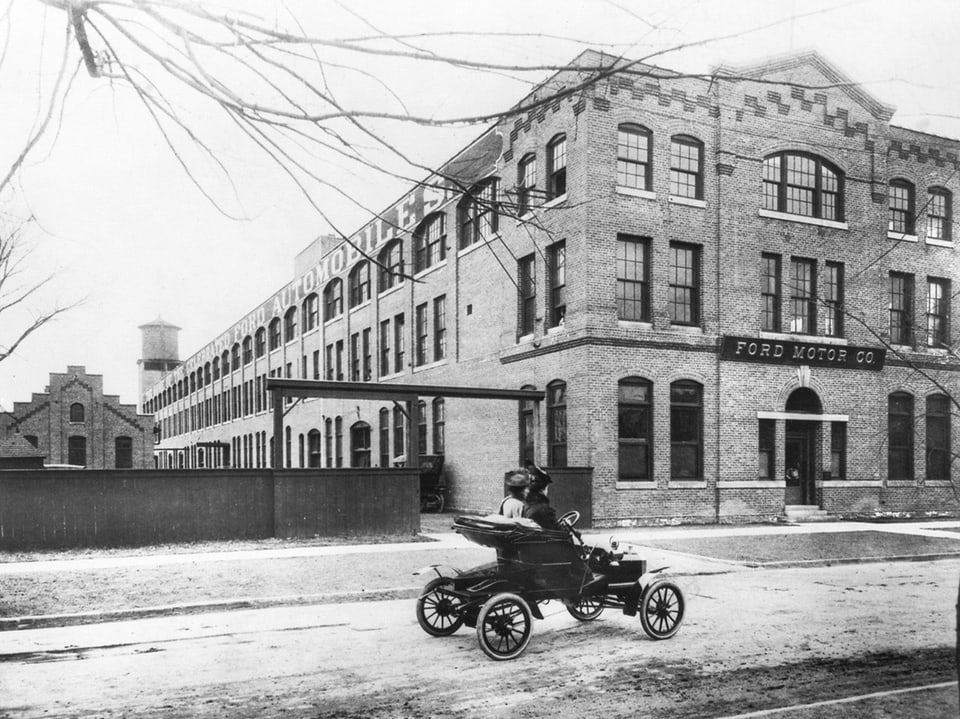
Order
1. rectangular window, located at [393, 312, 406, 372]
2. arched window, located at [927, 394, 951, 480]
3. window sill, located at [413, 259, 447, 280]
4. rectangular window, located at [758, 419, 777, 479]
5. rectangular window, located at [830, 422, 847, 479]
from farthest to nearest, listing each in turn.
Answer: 1. rectangular window, located at [393, 312, 406, 372]
2. window sill, located at [413, 259, 447, 280]
3. arched window, located at [927, 394, 951, 480]
4. rectangular window, located at [830, 422, 847, 479]
5. rectangular window, located at [758, 419, 777, 479]

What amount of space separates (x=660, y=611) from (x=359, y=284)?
100.0ft

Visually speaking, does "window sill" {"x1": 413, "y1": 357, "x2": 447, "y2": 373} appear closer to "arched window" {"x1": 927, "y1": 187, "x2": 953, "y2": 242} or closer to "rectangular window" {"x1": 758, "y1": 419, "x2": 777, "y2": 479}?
"rectangular window" {"x1": 758, "y1": 419, "x2": 777, "y2": 479}

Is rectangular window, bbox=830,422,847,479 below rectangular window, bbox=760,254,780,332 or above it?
below

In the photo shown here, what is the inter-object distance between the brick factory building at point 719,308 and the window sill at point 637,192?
2.6 inches

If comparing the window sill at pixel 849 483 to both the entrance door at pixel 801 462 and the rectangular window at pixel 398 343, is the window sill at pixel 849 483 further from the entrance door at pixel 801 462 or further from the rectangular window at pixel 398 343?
the rectangular window at pixel 398 343

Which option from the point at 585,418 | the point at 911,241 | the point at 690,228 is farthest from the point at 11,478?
the point at 911,241

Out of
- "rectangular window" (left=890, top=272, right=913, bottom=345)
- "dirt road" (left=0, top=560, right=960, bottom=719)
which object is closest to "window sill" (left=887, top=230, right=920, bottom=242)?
"rectangular window" (left=890, top=272, right=913, bottom=345)

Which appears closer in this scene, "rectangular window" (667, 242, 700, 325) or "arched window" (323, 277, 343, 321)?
"rectangular window" (667, 242, 700, 325)

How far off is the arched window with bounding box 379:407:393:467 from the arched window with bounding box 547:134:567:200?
44.1ft

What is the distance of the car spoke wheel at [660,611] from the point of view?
824cm

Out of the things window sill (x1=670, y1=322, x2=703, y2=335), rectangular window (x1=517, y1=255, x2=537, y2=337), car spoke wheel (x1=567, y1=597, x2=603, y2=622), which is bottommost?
car spoke wheel (x1=567, y1=597, x2=603, y2=622)

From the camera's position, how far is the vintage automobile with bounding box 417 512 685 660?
7594 mm

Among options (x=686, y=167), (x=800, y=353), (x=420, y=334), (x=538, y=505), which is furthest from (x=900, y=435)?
(x=538, y=505)

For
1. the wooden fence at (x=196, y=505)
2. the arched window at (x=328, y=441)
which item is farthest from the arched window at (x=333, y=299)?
the wooden fence at (x=196, y=505)
